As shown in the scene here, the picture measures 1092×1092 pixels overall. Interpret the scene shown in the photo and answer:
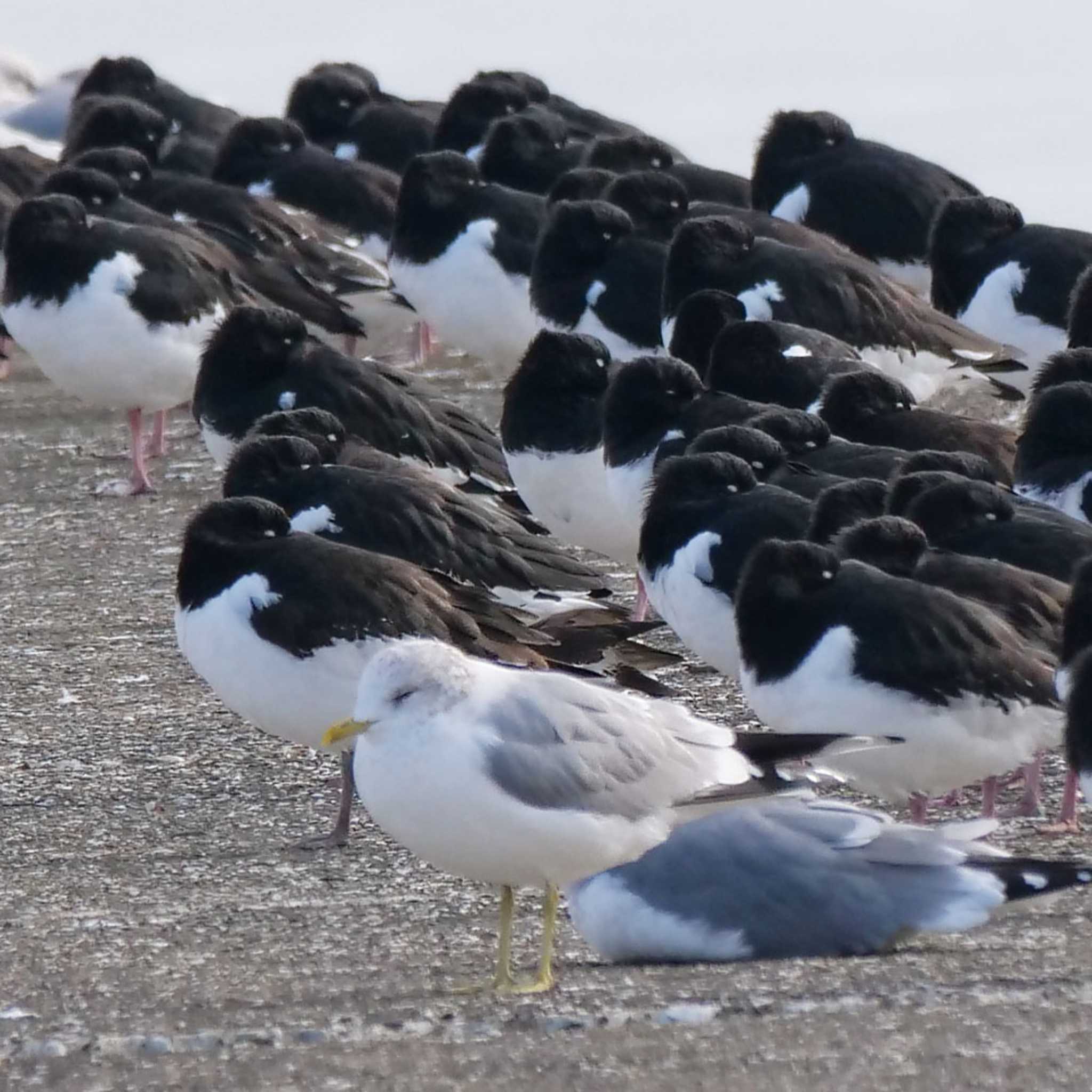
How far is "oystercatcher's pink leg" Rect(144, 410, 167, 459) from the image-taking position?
1058 centimetres

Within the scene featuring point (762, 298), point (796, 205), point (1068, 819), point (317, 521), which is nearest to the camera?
point (1068, 819)

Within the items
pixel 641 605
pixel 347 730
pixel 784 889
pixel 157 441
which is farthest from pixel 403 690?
pixel 157 441

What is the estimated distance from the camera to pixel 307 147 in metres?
13.8

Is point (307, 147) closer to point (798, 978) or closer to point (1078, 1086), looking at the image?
point (798, 978)

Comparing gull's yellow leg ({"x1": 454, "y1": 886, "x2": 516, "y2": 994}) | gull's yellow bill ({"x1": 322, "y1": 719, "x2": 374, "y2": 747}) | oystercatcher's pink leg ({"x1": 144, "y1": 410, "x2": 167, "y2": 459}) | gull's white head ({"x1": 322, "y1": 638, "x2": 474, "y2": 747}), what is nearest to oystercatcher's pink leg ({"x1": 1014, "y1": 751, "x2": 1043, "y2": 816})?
gull's yellow leg ({"x1": 454, "y1": 886, "x2": 516, "y2": 994})

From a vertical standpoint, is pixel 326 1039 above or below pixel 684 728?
below

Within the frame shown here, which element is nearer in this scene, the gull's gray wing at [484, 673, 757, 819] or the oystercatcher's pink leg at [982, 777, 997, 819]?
the gull's gray wing at [484, 673, 757, 819]

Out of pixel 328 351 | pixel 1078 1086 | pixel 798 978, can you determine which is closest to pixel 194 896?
pixel 798 978

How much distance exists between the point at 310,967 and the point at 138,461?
5.40 m

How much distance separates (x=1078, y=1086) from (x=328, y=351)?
5.42 metres

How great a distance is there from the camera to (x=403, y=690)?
14.9ft

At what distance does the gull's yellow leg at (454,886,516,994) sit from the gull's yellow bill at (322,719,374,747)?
0.45 metres

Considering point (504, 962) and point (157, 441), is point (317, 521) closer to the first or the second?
point (504, 962)

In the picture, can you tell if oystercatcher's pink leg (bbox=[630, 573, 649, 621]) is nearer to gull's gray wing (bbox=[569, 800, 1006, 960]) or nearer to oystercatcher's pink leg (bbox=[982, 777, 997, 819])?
oystercatcher's pink leg (bbox=[982, 777, 997, 819])
